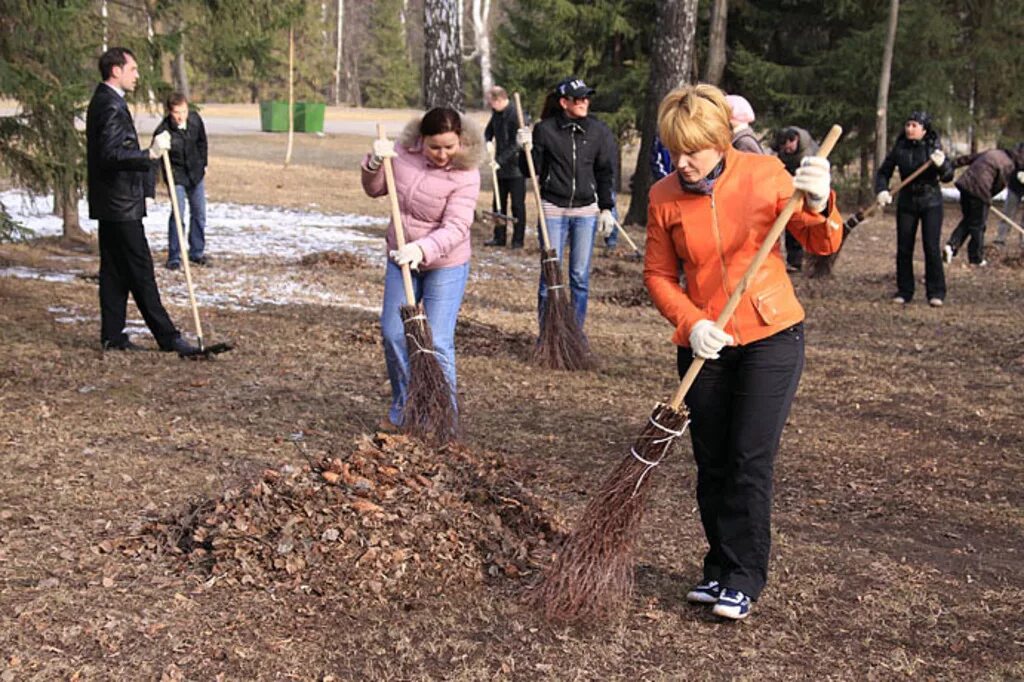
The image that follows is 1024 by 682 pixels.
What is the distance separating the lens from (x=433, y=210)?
18.6ft

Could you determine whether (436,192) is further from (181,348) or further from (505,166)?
(505,166)

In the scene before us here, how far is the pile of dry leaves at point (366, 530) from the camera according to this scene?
4.27 m

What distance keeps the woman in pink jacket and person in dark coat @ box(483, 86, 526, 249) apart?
7198mm

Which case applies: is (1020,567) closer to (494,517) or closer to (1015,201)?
(494,517)

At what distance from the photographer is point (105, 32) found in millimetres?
11812

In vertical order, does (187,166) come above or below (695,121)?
below

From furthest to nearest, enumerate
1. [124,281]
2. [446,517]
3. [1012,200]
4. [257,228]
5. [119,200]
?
[257,228] → [1012,200] → [124,281] → [119,200] → [446,517]

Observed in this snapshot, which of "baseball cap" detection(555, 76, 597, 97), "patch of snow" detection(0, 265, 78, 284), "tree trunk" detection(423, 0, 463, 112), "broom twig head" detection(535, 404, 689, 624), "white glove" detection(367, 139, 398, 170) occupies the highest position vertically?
"tree trunk" detection(423, 0, 463, 112)

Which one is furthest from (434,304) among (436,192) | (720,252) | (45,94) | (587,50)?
(587,50)

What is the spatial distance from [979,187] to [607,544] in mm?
10759

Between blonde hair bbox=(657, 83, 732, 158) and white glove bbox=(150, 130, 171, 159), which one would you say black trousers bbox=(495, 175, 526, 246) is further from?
blonde hair bbox=(657, 83, 732, 158)

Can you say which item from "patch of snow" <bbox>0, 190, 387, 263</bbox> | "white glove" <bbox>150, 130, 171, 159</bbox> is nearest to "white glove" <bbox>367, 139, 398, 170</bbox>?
"white glove" <bbox>150, 130, 171, 159</bbox>

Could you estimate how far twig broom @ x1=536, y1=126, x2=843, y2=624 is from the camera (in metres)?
3.95

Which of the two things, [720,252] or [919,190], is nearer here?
[720,252]
